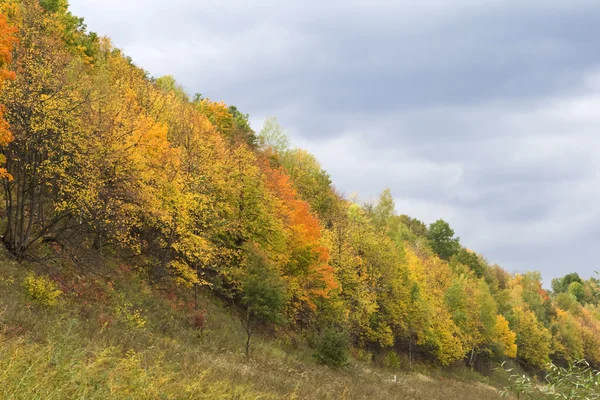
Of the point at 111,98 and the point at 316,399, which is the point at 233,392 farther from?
the point at 111,98

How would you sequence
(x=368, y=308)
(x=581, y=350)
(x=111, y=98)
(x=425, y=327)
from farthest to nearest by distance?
(x=581, y=350)
(x=425, y=327)
(x=368, y=308)
(x=111, y=98)

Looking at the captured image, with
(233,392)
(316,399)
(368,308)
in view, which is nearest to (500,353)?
(368,308)

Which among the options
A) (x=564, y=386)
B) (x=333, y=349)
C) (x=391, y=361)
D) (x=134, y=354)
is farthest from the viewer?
(x=391, y=361)

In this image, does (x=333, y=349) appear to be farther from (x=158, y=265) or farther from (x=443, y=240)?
(x=443, y=240)

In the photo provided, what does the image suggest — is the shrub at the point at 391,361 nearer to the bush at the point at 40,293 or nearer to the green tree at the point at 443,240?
the bush at the point at 40,293

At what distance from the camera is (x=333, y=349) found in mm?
33781

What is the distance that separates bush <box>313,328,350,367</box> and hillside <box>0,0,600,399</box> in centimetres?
10

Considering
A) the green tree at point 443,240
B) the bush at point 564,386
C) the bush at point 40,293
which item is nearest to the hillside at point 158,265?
the bush at point 40,293

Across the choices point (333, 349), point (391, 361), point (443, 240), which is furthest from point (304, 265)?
point (443, 240)

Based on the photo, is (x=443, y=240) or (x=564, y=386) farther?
(x=443, y=240)

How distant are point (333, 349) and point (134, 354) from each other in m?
22.5

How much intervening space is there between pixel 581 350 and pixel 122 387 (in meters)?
136

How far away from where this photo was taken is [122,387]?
32.9 feet

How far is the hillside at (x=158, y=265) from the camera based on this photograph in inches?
594
